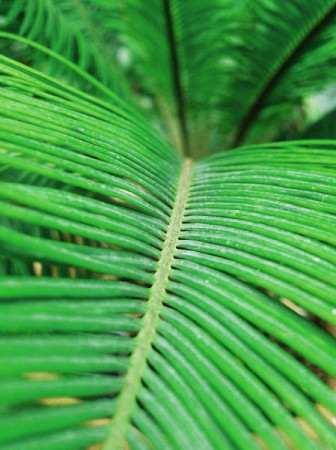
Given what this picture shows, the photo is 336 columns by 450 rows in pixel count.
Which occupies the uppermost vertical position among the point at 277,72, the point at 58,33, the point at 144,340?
the point at 58,33

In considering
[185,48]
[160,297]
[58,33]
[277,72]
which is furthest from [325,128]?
[160,297]

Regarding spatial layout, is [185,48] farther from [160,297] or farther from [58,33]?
[160,297]

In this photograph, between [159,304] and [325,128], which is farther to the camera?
[325,128]

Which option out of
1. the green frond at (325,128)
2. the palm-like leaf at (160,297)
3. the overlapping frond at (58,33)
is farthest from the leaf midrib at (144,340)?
the green frond at (325,128)

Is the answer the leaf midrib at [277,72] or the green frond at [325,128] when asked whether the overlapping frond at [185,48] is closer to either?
the leaf midrib at [277,72]

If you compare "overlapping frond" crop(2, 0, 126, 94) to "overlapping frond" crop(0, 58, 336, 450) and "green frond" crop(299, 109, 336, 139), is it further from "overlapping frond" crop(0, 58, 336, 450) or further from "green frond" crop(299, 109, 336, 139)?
"green frond" crop(299, 109, 336, 139)

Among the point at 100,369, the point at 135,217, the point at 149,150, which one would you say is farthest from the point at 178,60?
the point at 100,369
